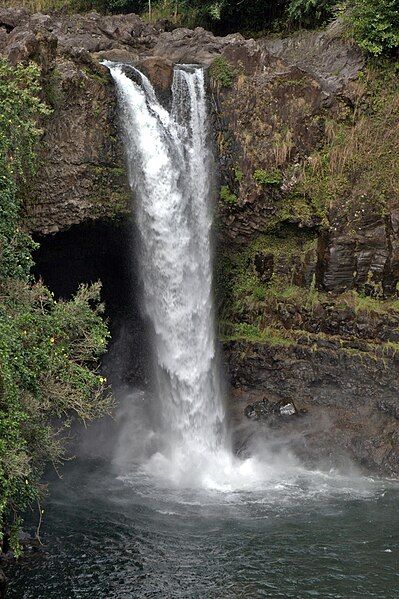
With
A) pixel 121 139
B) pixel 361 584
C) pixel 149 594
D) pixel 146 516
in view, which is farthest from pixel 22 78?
pixel 361 584

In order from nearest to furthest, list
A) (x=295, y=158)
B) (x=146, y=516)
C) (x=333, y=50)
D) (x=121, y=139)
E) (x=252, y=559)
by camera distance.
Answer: (x=252, y=559)
(x=146, y=516)
(x=121, y=139)
(x=295, y=158)
(x=333, y=50)

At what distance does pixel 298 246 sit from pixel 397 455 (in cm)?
740

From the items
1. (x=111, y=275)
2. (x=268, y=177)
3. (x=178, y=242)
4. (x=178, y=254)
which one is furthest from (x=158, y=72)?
(x=111, y=275)

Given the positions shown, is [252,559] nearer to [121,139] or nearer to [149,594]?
[149,594]

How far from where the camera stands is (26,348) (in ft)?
49.2

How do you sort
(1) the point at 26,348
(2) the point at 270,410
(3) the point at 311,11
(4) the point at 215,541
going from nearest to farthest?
(1) the point at 26,348, (4) the point at 215,541, (2) the point at 270,410, (3) the point at 311,11

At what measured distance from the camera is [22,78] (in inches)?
742

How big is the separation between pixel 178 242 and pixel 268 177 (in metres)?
3.63

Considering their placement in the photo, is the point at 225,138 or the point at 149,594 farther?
the point at 225,138

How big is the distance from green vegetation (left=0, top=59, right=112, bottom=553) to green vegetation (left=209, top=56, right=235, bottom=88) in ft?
23.1

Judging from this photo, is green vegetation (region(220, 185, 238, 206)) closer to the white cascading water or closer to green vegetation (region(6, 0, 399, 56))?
the white cascading water

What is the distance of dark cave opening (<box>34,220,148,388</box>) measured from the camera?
2281cm

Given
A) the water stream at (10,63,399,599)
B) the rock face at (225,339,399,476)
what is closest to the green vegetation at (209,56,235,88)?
the water stream at (10,63,399,599)

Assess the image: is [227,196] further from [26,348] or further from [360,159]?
[26,348]
